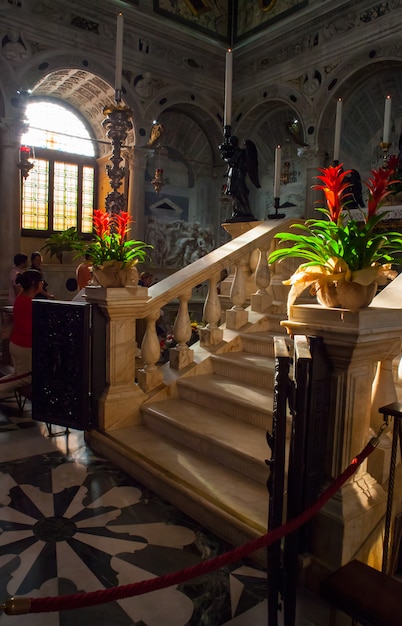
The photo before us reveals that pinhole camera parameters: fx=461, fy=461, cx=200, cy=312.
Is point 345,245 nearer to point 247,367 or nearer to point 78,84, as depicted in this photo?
point 247,367

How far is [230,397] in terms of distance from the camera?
3512 mm

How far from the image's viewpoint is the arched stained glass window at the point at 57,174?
11.8 metres

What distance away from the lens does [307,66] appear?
35.3ft

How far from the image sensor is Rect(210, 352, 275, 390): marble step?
373 cm

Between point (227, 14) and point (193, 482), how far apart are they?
44.8 ft

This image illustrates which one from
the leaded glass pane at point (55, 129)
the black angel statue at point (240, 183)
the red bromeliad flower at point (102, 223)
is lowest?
the red bromeliad flower at point (102, 223)

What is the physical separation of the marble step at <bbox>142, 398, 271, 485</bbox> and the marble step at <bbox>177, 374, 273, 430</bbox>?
0.05m

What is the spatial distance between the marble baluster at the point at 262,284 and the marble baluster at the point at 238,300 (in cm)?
16

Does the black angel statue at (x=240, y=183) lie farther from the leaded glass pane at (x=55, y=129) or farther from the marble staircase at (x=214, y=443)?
the leaded glass pane at (x=55, y=129)

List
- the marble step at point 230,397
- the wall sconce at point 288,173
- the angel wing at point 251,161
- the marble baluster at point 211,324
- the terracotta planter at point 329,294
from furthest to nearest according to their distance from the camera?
1. the wall sconce at point 288,173
2. the angel wing at point 251,161
3. the marble baluster at point 211,324
4. the marble step at point 230,397
5. the terracotta planter at point 329,294

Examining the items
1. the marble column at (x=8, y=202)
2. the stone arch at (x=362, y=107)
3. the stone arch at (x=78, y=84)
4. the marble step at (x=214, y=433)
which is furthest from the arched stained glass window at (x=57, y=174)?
the marble step at (x=214, y=433)

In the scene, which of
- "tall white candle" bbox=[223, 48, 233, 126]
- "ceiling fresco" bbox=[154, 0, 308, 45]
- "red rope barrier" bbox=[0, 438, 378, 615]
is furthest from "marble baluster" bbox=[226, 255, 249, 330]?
"ceiling fresco" bbox=[154, 0, 308, 45]

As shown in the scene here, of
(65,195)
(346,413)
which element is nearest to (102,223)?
(346,413)

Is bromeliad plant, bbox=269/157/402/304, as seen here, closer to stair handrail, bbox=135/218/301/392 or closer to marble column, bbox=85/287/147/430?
marble column, bbox=85/287/147/430
